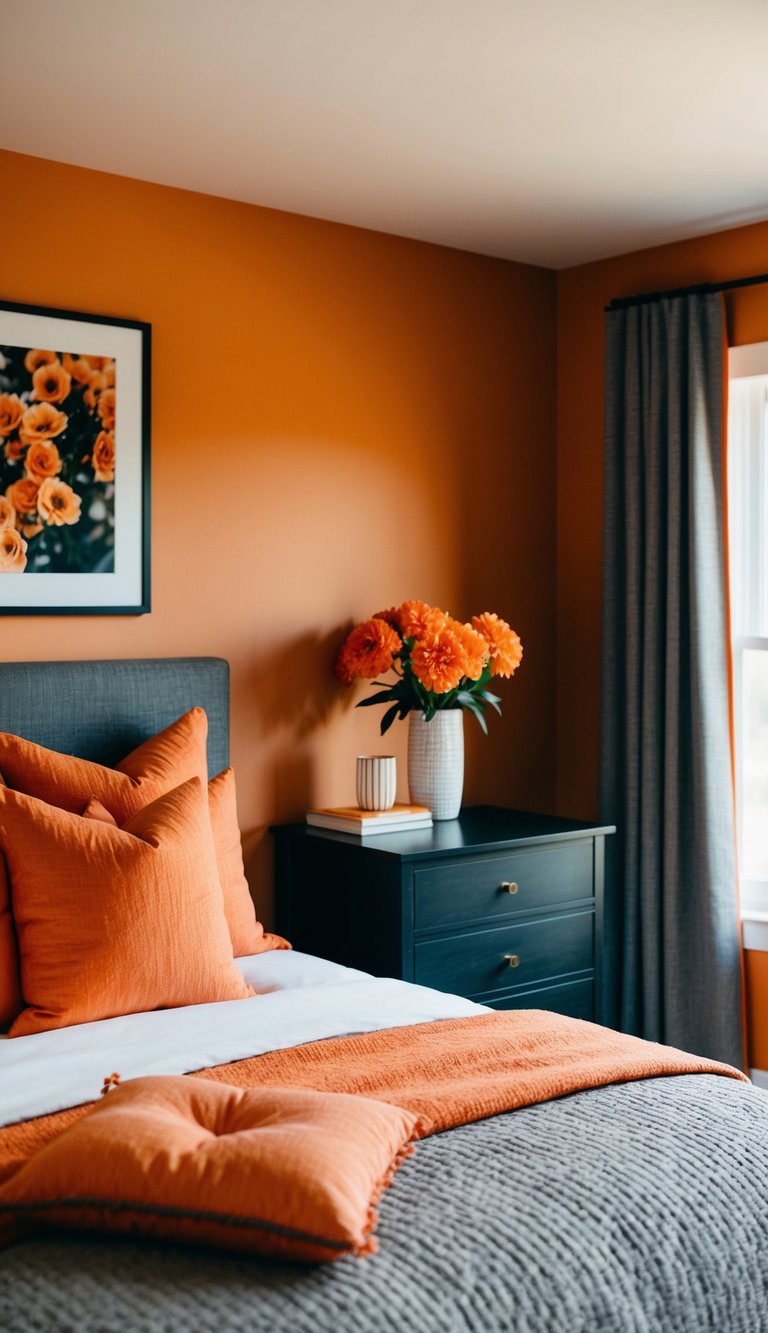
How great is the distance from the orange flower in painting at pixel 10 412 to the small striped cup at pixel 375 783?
1.23 meters

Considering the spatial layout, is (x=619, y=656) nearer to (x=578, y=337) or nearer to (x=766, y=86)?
(x=578, y=337)

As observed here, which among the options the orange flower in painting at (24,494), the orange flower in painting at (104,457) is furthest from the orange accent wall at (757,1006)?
the orange flower in painting at (24,494)

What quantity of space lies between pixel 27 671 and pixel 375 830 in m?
0.98

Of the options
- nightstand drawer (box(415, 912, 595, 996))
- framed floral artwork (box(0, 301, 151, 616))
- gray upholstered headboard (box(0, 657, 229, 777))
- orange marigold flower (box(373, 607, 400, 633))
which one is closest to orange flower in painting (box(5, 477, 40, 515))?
framed floral artwork (box(0, 301, 151, 616))

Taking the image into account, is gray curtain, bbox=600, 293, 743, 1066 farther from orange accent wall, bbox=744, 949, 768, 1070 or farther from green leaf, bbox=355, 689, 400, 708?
green leaf, bbox=355, 689, 400, 708

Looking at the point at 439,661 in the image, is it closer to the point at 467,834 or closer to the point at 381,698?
the point at 381,698

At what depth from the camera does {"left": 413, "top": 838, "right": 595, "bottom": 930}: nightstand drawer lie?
3.27 metres

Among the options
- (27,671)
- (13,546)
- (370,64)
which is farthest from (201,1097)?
(370,64)

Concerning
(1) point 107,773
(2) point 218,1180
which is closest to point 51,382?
(1) point 107,773

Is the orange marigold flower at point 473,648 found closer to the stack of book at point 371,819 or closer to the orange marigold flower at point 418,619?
the orange marigold flower at point 418,619

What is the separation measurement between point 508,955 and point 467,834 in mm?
329

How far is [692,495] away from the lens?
3.77 m

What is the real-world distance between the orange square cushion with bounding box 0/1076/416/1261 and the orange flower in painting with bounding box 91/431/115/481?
1955 millimetres

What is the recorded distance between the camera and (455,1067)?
83.1 inches
